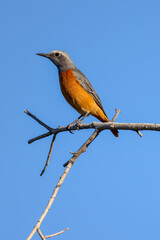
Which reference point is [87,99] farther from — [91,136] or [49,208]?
[49,208]

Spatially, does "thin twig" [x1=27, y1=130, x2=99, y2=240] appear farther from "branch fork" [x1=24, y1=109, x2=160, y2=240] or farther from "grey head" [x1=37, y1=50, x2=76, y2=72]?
"grey head" [x1=37, y1=50, x2=76, y2=72]

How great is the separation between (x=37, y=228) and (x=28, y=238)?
1.11ft

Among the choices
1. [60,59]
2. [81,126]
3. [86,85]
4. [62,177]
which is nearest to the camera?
[62,177]

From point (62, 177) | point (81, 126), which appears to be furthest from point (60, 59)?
point (62, 177)

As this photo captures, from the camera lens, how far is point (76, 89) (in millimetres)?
10211

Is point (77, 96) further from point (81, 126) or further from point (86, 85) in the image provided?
point (81, 126)

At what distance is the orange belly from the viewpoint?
33.1ft

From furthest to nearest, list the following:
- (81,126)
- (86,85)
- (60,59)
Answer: (60,59) → (86,85) → (81,126)

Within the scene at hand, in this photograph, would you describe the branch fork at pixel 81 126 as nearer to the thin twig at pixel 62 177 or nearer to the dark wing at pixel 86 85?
the thin twig at pixel 62 177

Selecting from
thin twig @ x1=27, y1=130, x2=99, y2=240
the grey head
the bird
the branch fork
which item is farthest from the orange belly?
thin twig @ x1=27, y1=130, x2=99, y2=240

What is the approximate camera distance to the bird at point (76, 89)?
1012cm

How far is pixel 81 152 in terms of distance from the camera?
6211mm

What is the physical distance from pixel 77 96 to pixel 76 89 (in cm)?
24

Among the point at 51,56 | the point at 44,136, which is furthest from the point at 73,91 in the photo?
the point at 44,136
